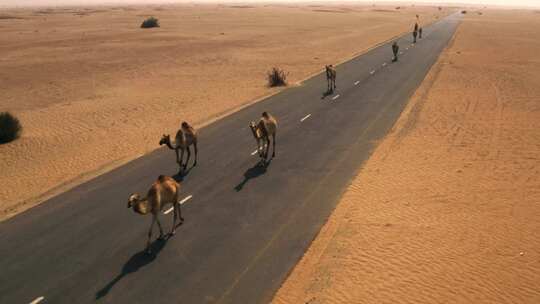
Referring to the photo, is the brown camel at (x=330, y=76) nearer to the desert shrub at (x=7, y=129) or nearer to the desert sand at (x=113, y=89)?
the desert sand at (x=113, y=89)

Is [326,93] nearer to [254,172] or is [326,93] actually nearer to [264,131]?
[264,131]

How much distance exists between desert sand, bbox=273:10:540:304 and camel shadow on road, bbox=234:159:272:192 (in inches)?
136

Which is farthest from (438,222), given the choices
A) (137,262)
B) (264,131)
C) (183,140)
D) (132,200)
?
(183,140)

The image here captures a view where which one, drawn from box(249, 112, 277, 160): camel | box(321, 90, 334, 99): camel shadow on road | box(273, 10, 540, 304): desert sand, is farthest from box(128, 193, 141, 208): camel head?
box(321, 90, 334, 99): camel shadow on road

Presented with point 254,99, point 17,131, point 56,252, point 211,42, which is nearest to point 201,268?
point 56,252

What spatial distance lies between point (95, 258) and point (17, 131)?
1427 centimetres

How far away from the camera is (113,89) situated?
3384cm

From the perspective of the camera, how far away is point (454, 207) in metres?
13.6

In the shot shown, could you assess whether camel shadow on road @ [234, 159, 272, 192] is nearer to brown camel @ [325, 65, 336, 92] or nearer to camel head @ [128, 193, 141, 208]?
camel head @ [128, 193, 141, 208]

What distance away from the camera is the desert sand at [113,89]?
1856 cm

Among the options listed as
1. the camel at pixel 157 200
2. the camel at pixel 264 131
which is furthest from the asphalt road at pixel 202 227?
the camel at pixel 157 200

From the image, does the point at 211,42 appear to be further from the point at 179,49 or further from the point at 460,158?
the point at 460,158

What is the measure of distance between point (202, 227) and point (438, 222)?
6.70m

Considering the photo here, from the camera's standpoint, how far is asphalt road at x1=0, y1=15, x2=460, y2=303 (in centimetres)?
995
